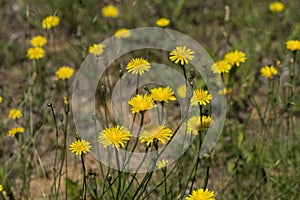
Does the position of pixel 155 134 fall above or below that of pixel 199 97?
below

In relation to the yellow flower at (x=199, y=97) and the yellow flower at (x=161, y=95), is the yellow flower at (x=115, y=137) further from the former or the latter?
the yellow flower at (x=199, y=97)

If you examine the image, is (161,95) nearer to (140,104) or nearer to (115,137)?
(140,104)

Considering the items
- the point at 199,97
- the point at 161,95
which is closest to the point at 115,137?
the point at 161,95

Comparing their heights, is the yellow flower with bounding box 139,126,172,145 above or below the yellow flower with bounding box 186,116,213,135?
below

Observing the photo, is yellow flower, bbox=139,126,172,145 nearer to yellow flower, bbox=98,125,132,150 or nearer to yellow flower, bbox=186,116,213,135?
yellow flower, bbox=98,125,132,150

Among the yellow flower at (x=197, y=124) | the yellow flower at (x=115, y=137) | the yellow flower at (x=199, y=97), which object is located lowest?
the yellow flower at (x=115, y=137)

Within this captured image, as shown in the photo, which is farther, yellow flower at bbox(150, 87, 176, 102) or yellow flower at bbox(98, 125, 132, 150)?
yellow flower at bbox(150, 87, 176, 102)

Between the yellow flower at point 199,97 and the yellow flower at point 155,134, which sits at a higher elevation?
the yellow flower at point 199,97

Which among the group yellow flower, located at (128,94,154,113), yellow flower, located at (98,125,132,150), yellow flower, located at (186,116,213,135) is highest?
yellow flower, located at (128,94,154,113)

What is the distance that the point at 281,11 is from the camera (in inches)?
150

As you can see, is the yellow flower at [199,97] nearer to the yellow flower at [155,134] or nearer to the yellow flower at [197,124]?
the yellow flower at [197,124]

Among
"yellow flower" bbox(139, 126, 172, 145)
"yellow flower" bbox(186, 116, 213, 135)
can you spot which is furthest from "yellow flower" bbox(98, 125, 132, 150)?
"yellow flower" bbox(186, 116, 213, 135)

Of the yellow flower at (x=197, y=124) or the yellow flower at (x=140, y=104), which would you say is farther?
the yellow flower at (x=197, y=124)

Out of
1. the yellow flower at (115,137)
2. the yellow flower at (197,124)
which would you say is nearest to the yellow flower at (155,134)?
the yellow flower at (115,137)
